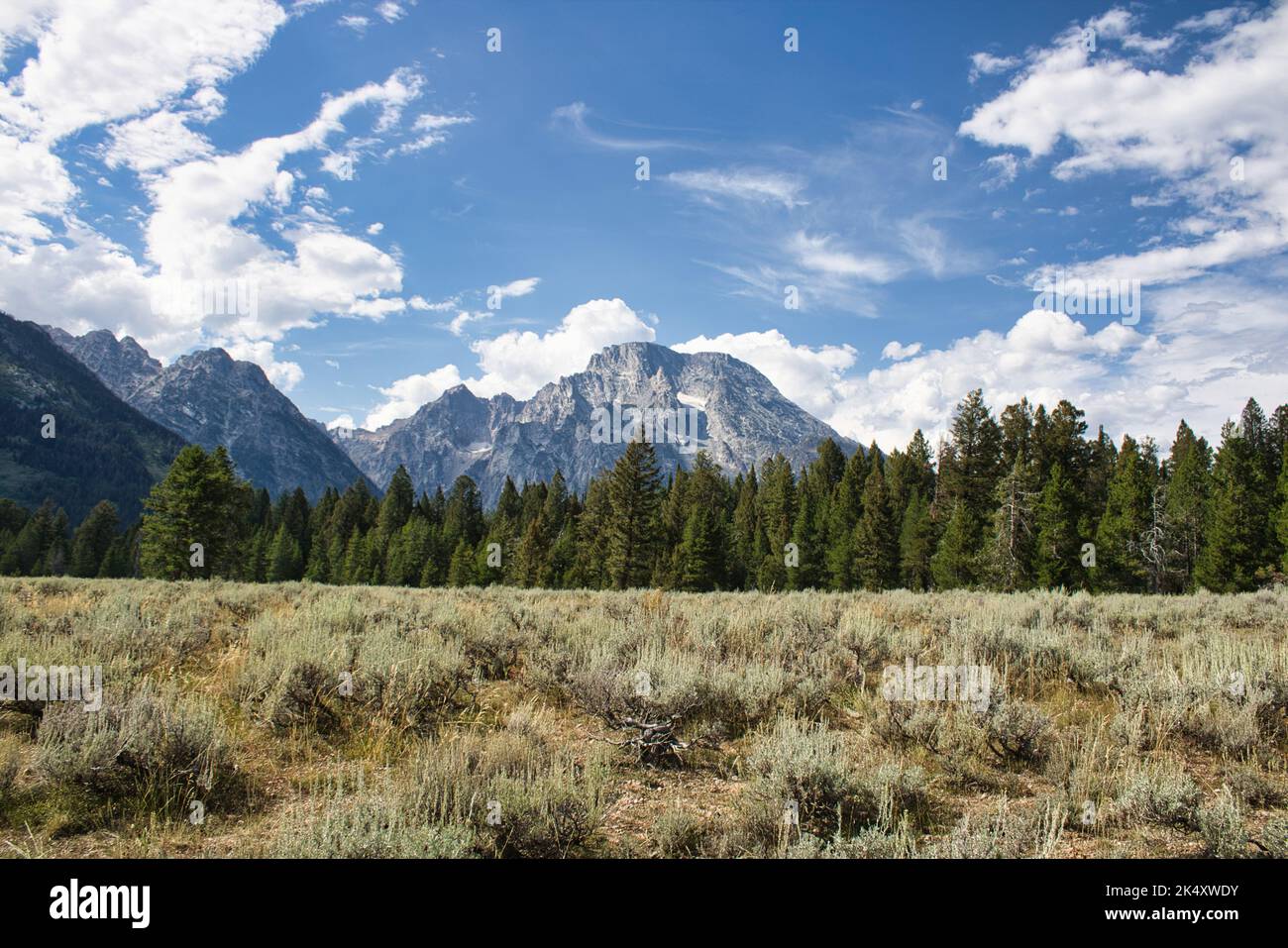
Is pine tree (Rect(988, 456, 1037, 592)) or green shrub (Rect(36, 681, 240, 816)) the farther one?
pine tree (Rect(988, 456, 1037, 592))

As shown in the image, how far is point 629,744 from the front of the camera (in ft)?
18.0

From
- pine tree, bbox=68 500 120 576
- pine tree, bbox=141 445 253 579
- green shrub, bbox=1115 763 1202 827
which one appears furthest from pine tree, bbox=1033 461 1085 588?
pine tree, bbox=68 500 120 576

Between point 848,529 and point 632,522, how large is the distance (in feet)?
75.6

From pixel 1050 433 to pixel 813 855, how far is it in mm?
57498

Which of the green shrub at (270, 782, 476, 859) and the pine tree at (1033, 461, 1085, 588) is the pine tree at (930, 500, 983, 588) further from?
the green shrub at (270, 782, 476, 859)

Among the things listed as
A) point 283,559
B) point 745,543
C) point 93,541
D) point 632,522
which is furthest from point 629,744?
point 93,541

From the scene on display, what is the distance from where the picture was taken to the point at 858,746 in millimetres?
5609

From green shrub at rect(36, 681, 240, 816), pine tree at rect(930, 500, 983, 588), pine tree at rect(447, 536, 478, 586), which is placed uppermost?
green shrub at rect(36, 681, 240, 816)

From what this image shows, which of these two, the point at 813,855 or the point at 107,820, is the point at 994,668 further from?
the point at 107,820

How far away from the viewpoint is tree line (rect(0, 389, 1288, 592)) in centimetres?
4050

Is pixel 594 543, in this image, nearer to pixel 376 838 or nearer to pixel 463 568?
pixel 463 568

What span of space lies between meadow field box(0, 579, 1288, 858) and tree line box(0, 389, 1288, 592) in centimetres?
3651

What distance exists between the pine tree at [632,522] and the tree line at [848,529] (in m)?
0.12

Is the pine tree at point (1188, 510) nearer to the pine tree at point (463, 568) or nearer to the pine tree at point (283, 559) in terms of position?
the pine tree at point (463, 568)
